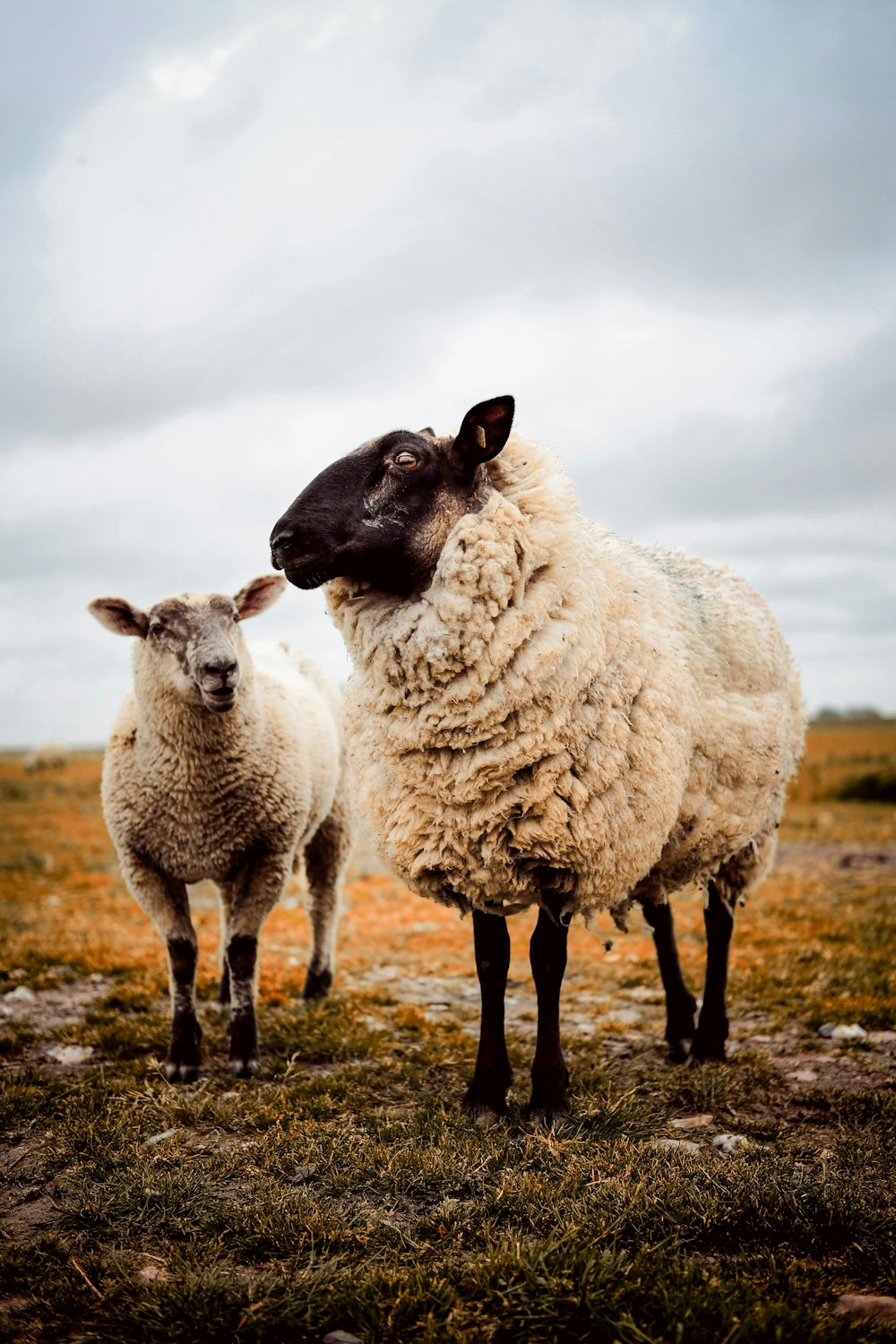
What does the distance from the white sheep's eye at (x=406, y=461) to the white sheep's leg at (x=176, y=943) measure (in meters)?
3.02

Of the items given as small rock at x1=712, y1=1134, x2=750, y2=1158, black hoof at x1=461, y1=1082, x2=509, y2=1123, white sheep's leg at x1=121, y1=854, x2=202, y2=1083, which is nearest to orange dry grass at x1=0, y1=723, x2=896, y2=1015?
black hoof at x1=461, y1=1082, x2=509, y2=1123

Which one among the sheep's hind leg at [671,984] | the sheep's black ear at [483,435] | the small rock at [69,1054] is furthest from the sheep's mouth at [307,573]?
the small rock at [69,1054]

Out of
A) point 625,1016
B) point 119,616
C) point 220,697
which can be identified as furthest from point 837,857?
point 119,616

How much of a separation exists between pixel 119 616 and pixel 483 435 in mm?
2729

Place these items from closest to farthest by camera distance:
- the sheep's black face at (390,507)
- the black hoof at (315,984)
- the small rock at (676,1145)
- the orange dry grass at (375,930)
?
the small rock at (676,1145)
the sheep's black face at (390,507)
the black hoof at (315,984)
the orange dry grass at (375,930)

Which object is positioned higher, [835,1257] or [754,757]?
[754,757]

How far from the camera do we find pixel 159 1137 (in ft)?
14.4

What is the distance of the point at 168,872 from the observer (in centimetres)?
584

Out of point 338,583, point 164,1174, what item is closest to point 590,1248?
point 164,1174

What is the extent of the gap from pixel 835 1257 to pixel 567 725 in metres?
2.14

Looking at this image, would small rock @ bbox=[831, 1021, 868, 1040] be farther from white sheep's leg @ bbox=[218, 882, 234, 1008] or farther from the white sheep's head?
the white sheep's head

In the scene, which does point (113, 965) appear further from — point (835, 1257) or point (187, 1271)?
point (835, 1257)

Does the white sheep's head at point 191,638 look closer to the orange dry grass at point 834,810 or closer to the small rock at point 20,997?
the small rock at point 20,997

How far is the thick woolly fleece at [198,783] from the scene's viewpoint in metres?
5.78
